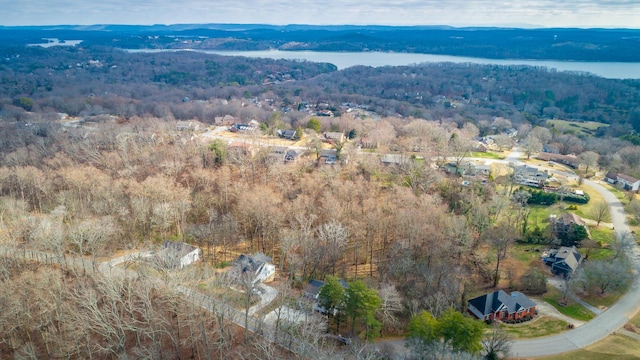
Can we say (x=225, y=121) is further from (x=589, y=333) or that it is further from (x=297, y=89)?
(x=589, y=333)

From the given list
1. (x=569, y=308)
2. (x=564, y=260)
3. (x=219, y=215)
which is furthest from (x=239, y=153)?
(x=569, y=308)

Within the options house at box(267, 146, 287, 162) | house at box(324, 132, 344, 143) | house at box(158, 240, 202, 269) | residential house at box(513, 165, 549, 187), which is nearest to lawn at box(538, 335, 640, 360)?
house at box(158, 240, 202, 269)

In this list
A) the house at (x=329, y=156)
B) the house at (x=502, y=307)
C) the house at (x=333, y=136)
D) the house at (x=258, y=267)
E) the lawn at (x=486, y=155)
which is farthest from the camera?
the house at (x=333, y=136)

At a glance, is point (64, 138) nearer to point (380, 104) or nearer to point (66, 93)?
point (66, 93)

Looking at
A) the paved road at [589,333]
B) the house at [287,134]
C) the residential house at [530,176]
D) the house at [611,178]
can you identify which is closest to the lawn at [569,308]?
the paved road at [589,333]

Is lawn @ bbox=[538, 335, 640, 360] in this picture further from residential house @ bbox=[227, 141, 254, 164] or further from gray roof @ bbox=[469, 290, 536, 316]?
residential house @ bbox=[227, 141, 254, 164]

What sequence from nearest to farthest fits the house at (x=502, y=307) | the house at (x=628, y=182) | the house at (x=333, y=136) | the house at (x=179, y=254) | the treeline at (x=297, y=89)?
the house at (x=179, y=254), the house at (x=502, y=307), the house at (x=628, y=182), the house at (x=333, y=136), the treeline at (x=297, y=89)

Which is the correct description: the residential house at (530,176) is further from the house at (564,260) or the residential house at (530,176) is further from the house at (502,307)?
the house at (502,307)
